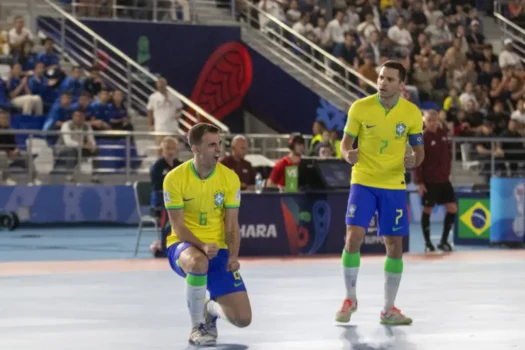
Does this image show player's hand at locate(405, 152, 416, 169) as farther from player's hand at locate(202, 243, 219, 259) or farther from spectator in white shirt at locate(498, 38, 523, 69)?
spectator in white shirt at locate(498, 38, 523, 69)

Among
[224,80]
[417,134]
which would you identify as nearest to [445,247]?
[417,134]

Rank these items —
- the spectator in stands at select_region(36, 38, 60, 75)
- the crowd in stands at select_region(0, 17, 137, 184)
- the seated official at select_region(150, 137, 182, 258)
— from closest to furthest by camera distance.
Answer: the seated official at select_region(150, 137, 182, 258) < the crowd in stands at select_region(0, 17, 137, 184) < the spectator in stands at select_region(36, 38, 60, 75)

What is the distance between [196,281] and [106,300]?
363 cm

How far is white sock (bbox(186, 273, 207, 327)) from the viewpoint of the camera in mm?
10047

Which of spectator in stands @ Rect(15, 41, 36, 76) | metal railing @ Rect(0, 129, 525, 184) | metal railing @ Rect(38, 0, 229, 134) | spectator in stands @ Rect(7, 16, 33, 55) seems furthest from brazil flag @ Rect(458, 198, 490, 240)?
spectator in stands @ Rect(7, 16, 33, 55)

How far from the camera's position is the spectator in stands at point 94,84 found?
2778cm

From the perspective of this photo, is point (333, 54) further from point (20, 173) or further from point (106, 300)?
point (106, 300)

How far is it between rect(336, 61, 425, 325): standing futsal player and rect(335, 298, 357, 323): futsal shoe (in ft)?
0.27

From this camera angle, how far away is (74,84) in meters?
27.7

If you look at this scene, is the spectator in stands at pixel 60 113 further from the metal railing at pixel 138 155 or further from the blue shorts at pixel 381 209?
the blue shorts at pixel 381 209

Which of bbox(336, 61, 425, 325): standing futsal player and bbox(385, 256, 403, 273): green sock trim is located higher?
bbox(336, 61, 425, 325): standing futsal player

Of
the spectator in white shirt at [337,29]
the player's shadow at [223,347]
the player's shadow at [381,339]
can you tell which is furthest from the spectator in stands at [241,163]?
the spectator in white shirt at [337,29]

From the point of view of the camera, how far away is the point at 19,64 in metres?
27.1

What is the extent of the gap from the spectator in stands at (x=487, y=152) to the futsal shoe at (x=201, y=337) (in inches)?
830
